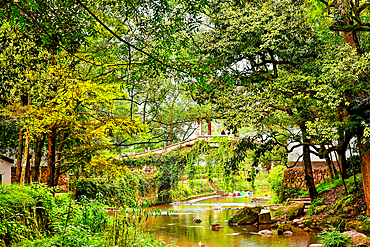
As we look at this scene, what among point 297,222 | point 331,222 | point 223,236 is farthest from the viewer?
point 297,222

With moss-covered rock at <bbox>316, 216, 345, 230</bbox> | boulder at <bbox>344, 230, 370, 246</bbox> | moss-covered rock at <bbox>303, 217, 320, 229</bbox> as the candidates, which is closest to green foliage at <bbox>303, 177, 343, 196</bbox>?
moss-covered rock at <bbox>303, 217, 320, 229</bbox>

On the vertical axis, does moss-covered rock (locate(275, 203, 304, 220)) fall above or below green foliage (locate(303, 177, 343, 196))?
below

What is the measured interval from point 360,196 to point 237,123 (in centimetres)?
448

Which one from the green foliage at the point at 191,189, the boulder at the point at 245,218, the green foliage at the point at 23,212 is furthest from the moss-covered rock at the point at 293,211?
the green foliage at the point at 191,189

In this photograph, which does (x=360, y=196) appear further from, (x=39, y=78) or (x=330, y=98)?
(x=39, y=78)

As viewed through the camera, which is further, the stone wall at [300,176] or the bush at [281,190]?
the stone wall at [300,176]

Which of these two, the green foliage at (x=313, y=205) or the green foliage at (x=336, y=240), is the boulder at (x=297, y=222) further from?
the green foliage at (x=336, y=240)

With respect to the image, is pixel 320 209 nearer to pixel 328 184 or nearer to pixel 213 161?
pixel 328 184

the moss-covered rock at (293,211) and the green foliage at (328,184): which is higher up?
the green foliage at (328,184)

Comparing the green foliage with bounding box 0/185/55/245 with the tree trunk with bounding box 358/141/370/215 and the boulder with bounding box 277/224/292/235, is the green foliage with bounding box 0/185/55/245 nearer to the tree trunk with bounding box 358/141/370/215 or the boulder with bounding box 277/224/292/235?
the tree trunk with bounding box 358/141/370/215

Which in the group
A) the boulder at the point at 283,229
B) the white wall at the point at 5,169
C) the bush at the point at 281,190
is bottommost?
the boulder at the point at 283,229

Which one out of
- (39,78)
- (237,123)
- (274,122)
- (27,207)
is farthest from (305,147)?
(27,207)

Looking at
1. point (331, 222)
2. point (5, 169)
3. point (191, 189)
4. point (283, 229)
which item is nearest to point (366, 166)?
point (331, 222)

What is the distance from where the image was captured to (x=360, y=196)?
9.95m
